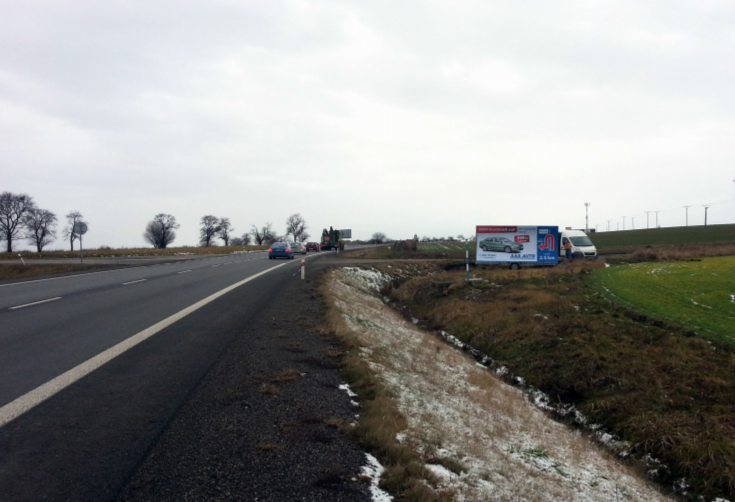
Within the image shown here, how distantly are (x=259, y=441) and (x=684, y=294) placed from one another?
16.8m

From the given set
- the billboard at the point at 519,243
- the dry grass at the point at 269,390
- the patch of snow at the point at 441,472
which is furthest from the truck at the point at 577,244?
the patch of snow at the point at 441,472

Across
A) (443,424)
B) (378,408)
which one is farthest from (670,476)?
(378,408)

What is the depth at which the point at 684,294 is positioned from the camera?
1733cm

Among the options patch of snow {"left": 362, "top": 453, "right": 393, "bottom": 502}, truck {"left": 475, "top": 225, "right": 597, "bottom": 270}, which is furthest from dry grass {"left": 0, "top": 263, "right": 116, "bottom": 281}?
patch of snow {"left": 362, "top": 453, "right": 393, "bottom": 502}

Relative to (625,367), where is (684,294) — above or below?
above

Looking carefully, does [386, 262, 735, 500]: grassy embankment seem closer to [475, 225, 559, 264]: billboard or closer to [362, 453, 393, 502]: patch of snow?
[362, 453, 393, 502]: patch of snow

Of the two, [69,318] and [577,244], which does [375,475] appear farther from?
[577,244]

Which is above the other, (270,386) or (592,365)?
(270,386)

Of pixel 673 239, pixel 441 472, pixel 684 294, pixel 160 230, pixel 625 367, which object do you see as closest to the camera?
pixel 441 472

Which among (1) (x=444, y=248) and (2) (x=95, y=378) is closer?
(2) (x=95, y=378)

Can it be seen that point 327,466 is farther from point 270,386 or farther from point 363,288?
point 363,288

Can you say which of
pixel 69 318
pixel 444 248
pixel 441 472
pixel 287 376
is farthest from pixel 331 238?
pixel 441 472

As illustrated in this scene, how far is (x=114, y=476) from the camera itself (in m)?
4.11

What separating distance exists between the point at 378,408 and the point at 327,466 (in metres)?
1.77
